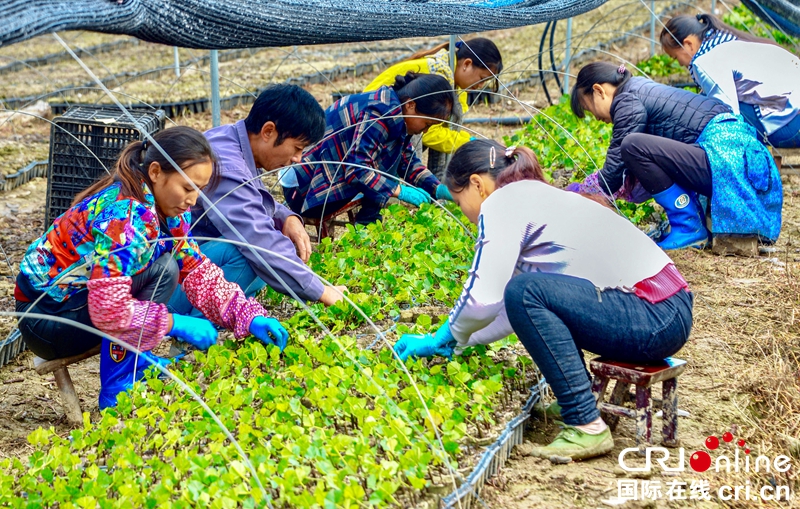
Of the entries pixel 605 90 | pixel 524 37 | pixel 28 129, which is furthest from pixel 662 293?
pixel 524 37

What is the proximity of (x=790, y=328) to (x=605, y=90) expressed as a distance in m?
1.47

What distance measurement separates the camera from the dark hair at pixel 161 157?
2.55 meters

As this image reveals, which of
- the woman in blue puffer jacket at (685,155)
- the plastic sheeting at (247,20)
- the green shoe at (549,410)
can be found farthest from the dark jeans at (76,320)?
the woman in blue puffer jacket at (685,155)

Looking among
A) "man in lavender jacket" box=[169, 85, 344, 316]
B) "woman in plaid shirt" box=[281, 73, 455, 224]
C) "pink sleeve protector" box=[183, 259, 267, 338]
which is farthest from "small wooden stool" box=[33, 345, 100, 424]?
"woman in plaid shirt" box=[281, 73, 455, 224]

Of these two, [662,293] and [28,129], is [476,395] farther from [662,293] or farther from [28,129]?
[28,129]

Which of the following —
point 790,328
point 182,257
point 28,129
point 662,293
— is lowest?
point 28,129

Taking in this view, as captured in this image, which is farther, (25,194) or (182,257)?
(25,194)

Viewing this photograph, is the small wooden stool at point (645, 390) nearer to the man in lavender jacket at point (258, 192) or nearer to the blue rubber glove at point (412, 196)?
the man in lavender jacket at point (258, 192)

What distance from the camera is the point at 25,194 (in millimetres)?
5746

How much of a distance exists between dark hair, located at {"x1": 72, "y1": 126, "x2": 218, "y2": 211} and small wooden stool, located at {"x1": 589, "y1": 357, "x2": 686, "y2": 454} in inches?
50.9

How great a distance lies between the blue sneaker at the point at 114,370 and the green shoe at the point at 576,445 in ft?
4.05

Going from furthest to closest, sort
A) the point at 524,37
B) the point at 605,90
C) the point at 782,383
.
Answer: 1. the point at 524,37
2. the point at 605,90
3. the point at 782,383

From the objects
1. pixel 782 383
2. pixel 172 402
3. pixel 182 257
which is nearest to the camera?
pixel 172 402

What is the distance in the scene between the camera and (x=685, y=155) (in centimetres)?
421
